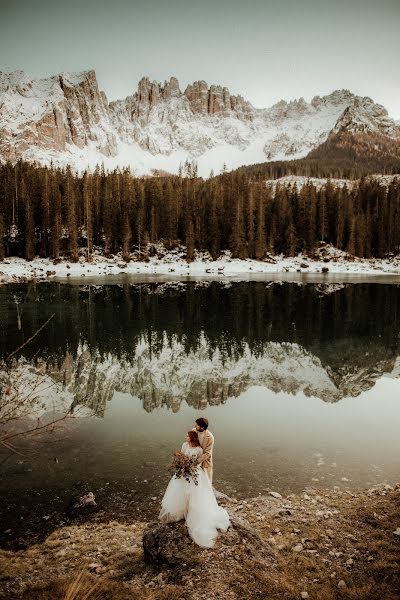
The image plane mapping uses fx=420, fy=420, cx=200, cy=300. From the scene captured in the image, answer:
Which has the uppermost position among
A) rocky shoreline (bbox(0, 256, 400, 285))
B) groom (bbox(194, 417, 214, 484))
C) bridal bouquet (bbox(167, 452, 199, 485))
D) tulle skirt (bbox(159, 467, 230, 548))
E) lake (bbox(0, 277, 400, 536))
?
rocky shoreline (bbox(0, 256, 400, 285))

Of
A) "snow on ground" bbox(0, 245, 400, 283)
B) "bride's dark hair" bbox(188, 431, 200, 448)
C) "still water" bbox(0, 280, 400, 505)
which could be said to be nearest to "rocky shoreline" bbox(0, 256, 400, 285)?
"snow on ground" bbox(0, 245, 400, 283)

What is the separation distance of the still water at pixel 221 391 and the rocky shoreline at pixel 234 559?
5.90 ft

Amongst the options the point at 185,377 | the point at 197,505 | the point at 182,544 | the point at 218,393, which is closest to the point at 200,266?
the point at 185,377

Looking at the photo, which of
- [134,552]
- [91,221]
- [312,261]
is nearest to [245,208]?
[312,261]

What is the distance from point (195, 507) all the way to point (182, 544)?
658 millimetres

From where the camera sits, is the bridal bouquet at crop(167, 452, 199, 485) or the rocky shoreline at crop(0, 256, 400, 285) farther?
the rocky shoreline at crop(0, 256, 400, 285)

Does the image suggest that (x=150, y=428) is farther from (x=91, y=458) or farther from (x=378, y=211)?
(x=378, y=211)

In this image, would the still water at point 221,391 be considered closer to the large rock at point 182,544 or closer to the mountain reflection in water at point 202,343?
the mountain reflection in water at point 202,343

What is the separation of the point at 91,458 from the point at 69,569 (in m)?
5.19

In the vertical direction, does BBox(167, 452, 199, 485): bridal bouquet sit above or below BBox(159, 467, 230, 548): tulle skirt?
above

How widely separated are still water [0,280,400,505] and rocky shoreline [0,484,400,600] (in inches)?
70.8

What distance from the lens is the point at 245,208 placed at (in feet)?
341

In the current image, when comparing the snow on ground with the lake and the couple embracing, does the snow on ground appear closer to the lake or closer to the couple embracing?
the lake

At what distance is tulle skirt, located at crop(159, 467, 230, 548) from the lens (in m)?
7.91
